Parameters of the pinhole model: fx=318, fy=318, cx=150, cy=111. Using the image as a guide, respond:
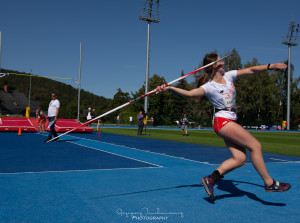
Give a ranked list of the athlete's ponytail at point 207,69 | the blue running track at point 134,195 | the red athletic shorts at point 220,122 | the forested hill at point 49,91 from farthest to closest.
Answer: the forested hill at point 49,91
the athlete's ponytail at point 207,69
the red athletic shorts at point 220,122
the blue running track at point 134,195

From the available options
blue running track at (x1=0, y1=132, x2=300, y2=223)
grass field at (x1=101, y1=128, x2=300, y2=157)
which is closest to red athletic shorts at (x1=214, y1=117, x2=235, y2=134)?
blue running track at (x1=0, y1=132, x2=300, y2=223)

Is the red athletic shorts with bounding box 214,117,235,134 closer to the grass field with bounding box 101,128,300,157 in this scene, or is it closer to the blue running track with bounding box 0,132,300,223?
the blue running track with bounding box 0,132,300,223

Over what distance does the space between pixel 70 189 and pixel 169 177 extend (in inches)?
83.3

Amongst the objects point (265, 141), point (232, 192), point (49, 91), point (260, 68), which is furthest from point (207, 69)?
point (49, 91)

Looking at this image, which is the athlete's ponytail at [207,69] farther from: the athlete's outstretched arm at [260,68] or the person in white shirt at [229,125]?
the athlete's outstretched arm at [260,68]

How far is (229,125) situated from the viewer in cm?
431

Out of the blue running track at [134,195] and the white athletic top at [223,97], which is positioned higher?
the white athletic top at [223,97]

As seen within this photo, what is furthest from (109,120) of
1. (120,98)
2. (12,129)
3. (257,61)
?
(120,98)

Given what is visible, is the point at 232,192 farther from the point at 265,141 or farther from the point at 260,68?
the point at 265,141

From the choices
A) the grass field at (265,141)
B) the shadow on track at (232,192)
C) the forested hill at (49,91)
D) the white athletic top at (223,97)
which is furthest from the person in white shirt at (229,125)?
the forested hill at (49,91)

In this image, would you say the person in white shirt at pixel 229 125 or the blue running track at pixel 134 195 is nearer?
the blue running track at pixel 134 195

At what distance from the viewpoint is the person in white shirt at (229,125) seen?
4281mm

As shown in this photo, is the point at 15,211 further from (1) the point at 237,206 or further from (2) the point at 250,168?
(2) the point at 250,168

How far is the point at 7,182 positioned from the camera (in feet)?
18.4
